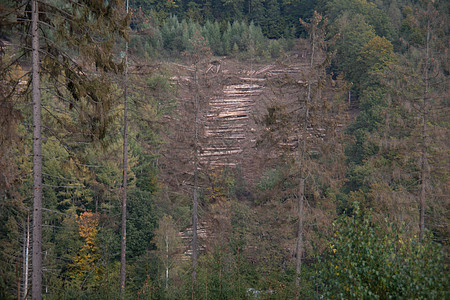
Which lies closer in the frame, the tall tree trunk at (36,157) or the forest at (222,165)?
the forest at (222,165)

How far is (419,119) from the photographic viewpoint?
1503 cm

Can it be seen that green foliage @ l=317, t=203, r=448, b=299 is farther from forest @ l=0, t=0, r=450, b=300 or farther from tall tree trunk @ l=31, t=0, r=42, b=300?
tall tree trunk @ l=31, t=0, r=42, b=300

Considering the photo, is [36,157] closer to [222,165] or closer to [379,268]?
[379,268]

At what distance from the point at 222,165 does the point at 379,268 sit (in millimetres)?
24735

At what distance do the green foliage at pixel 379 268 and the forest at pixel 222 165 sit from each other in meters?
0.03

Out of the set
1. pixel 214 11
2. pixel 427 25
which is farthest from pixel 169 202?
pixel 214 11

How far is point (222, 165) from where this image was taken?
3027 cm

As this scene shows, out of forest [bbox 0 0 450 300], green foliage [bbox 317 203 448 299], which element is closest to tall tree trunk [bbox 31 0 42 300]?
forest [bbox 0 0 450 300]

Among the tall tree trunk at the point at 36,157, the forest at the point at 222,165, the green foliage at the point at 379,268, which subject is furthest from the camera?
the tall tree trunk at the point at 36,157

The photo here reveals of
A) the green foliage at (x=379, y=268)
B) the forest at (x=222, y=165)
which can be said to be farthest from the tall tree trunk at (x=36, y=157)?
the green foliage at (x=379, y=268)

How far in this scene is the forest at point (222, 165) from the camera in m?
7.36

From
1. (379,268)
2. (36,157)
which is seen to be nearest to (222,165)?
(36,157)

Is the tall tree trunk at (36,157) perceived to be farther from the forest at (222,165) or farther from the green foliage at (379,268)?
the green foliage at (379,268)

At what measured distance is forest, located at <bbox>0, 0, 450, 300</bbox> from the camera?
24.1 ft
